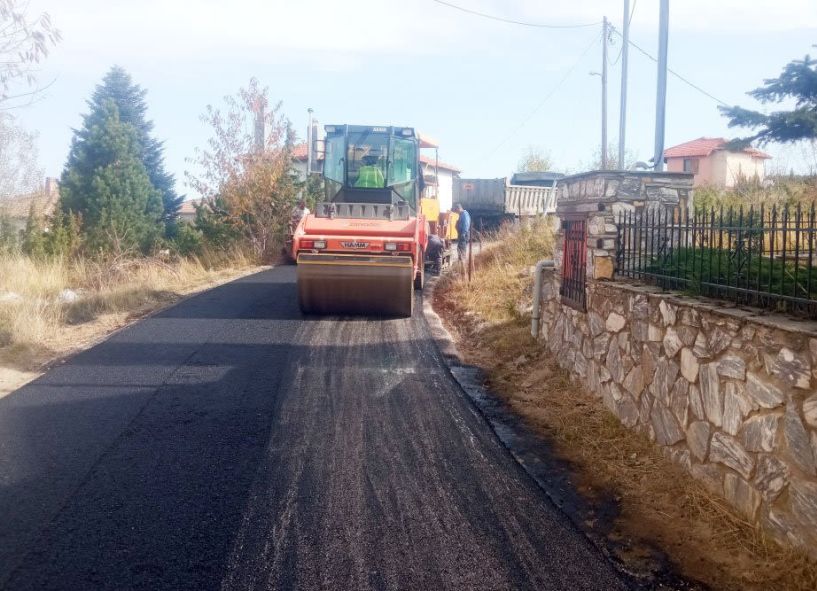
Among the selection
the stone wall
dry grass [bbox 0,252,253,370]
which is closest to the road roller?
dry grass [bbox 0,252,253,370]

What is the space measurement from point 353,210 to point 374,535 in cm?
1006

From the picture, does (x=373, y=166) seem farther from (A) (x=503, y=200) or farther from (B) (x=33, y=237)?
(B) (x=33, y=237)

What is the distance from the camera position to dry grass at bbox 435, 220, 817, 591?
425 centimetres

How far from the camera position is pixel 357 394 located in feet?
26.2

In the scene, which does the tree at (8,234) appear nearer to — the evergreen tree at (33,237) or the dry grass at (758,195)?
the evergreen tree at (33,237)

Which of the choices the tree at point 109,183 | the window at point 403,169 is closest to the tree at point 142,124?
the tree at point 109,183

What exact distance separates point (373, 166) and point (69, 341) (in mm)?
6289

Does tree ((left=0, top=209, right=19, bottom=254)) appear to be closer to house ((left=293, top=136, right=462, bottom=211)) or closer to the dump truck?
house ((left=293, top=136, right=462, bottom=211))

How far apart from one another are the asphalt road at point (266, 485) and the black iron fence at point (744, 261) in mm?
1910

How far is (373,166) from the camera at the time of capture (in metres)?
14.8

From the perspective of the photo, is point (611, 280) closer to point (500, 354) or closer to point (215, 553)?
point (500, 354)

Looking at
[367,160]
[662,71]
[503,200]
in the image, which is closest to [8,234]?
[367,160]

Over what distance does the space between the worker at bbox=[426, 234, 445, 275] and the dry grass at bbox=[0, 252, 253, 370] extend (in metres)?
5.10

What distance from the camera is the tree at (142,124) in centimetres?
3778
